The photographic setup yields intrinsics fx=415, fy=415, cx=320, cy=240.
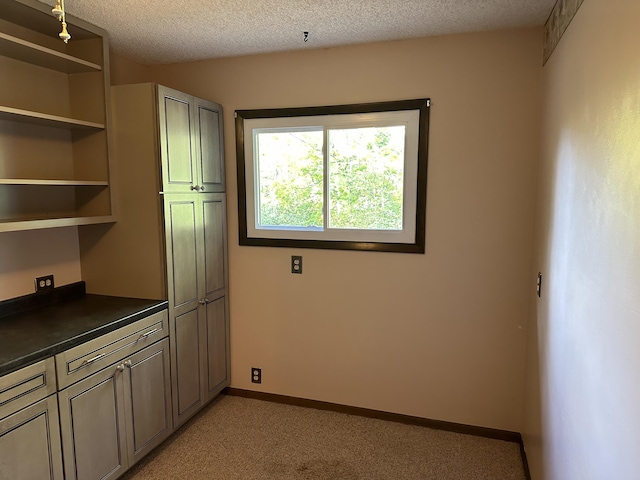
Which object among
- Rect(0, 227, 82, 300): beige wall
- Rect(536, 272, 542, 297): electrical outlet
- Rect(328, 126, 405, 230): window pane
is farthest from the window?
Rect(0, 227, 82, 300): beige wall

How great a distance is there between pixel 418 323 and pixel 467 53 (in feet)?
5.60

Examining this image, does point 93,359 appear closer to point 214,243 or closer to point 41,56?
point 214,243

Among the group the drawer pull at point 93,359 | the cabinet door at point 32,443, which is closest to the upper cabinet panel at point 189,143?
the drawer pull at point 93,359

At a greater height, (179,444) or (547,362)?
(547,362)

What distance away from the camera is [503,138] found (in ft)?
8.09

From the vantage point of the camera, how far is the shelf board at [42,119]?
193 centimetres

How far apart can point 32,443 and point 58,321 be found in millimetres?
602

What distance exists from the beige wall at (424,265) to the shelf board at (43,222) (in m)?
0.91

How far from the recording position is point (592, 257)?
1315mm

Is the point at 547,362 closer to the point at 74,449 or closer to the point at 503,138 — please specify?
the point at 503,138

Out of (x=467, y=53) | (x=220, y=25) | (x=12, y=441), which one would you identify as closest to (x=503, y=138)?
(x=467, y=53)

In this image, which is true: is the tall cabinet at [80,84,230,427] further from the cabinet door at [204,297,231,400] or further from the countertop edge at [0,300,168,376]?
the countertop edge at [0,300,168,376]

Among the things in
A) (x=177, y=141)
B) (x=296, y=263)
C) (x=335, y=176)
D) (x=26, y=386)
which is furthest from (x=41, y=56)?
(x=296, y=263)

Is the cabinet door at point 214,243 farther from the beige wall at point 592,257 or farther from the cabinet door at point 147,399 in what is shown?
the beige wall at point 592,257
